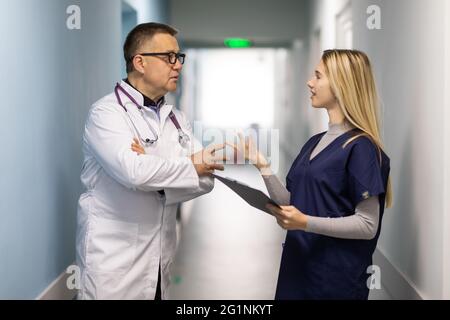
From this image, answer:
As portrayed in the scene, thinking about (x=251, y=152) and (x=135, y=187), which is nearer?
(x=135, y=187)

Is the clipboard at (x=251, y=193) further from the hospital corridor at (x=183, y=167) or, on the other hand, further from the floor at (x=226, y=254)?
the floor at (x=226, y=254)

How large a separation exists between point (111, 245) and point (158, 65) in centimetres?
57

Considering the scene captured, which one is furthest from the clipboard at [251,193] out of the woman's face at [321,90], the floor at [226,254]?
the floor at [226,254]

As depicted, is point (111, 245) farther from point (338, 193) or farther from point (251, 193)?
point (338, 193)

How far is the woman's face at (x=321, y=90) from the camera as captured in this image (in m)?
1.93

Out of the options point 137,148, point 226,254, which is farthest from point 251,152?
point 226,254

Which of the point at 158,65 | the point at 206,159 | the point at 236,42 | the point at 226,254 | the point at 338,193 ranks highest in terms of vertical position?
the point at 236,42

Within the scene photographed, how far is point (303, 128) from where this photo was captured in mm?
8898

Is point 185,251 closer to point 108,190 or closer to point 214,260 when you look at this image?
point 214,260

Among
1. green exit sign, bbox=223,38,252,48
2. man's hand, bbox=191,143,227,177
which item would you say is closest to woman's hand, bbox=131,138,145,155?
man's hand, bbox=191,143,227,177

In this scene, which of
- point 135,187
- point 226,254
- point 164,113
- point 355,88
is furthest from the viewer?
point 226,254

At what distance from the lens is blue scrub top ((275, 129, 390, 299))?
1850 mm

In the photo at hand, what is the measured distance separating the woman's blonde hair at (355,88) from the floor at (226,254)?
163 centimetres

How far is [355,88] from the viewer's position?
6.16ft
